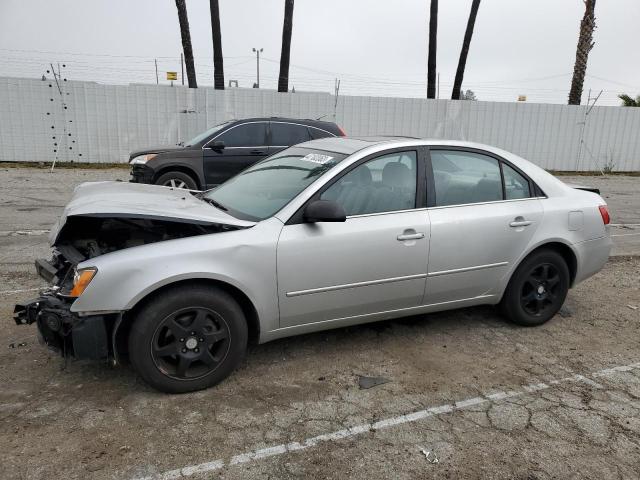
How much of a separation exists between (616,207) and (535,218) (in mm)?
8730

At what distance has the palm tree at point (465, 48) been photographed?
2056 cm

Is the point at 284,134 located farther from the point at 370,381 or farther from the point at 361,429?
the point at 361,429

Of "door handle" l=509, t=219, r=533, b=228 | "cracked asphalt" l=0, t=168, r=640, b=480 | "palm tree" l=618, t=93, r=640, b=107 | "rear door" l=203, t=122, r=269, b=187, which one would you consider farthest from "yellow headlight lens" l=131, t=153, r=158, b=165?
"palm tree" l=618, t=93, r=640, b=107

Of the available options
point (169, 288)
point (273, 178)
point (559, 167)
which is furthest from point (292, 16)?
point (169, 288)

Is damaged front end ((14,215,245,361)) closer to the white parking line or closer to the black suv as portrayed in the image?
the white parking line

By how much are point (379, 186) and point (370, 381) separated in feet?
4.60

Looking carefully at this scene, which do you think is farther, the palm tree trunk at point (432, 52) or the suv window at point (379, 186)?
the palm tree trunk at point (432, 52)

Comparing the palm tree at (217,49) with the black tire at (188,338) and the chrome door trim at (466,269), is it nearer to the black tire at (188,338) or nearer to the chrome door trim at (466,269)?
the chrome door trim at (466,269)

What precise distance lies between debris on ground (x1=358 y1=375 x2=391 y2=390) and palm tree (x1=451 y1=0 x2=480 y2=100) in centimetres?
1944

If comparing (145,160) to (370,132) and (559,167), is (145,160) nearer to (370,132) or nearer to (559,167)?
(370,132)

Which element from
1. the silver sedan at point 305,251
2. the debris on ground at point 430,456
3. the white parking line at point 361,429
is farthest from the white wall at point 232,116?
the debris on ground at point 430,456

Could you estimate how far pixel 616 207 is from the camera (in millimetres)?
11602

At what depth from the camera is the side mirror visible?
11.1 feet

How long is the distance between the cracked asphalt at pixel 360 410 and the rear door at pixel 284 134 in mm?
6061
